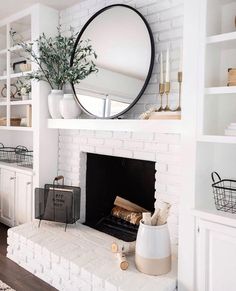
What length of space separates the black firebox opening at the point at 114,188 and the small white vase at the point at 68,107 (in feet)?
Answer: 1.52

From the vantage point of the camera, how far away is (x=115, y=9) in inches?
97.7

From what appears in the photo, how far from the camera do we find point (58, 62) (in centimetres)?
281

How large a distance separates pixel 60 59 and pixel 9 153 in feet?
5.51

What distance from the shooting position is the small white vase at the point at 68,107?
2715mm

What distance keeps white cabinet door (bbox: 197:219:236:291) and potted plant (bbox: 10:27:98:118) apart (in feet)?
5.49

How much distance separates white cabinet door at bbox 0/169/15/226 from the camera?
11.0 ft

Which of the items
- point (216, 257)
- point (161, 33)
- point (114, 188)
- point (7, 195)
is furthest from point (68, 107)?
point (216, 257)

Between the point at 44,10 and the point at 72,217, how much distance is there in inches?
80.4

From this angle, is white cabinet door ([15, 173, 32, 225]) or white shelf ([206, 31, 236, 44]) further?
white cabinet door ([15, 173, 32, 225])

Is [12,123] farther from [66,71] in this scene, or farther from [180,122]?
[180,122]

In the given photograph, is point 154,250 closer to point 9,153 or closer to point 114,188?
point 114,188

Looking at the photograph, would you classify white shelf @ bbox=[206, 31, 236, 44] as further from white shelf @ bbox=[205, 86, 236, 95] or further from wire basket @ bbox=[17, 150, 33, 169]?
wire basket @ bbox=[17, 150, 33, 169]

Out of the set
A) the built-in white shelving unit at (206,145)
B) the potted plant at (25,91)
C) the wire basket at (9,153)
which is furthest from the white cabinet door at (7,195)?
the built-in white shelving unit at (206,145)

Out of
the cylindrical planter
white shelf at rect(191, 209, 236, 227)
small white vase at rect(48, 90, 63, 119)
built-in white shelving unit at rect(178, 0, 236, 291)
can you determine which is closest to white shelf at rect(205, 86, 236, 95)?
built-in white shelving unit at rect(178, 0, 236, 291)
